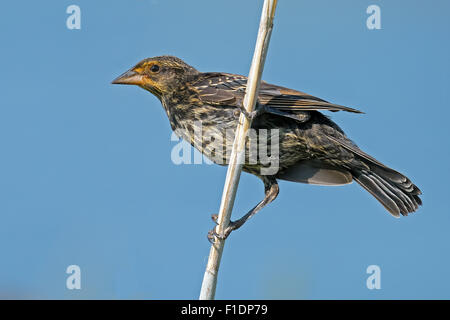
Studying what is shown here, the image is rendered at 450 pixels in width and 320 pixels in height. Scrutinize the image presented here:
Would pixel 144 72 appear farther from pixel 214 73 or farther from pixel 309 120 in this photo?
pixel 309 120

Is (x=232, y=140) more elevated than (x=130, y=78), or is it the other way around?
(x=130, y=78)

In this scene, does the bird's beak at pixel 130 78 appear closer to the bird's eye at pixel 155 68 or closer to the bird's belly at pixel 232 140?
the bird's eye at pixel 155 68

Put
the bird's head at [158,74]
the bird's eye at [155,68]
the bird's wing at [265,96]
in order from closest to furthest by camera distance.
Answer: the bird's wing at [265,96]
the bird's head at [158,74]
the bird's eye at [155,68]

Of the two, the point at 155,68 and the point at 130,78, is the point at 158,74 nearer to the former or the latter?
the point at 155,68

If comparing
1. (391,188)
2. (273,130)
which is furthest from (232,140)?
(391,188)

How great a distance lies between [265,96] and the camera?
13.5ft

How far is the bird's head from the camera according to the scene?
4.77 metres

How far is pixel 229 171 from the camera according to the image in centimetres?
313

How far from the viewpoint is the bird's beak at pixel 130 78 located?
4.78 meters

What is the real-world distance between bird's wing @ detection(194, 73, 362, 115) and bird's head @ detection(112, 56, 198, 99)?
304 mm

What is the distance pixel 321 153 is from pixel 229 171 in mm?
1469

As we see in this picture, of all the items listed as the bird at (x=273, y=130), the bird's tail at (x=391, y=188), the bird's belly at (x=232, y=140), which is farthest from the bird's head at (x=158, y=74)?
the bird's tail at (x=391, y=188)

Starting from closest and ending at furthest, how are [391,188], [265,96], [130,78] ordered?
[265,96] < [391,188] < [130,78]

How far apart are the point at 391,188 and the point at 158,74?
1908 millimetres
